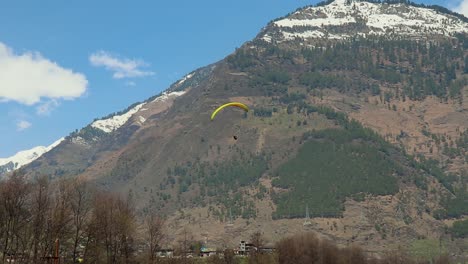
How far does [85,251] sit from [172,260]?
45876mm

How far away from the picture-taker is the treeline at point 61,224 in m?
132

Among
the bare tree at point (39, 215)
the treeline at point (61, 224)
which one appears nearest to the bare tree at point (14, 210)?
the treeline at point (61, 224)

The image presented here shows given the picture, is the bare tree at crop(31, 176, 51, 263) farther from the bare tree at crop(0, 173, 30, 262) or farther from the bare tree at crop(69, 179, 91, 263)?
the bare tree at crop(69, 179, 91, 263)

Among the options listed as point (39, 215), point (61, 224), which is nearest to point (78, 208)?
point (61, 224)

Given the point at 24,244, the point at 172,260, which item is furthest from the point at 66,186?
the point at 172,260

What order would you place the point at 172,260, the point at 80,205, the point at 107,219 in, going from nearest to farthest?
the point at 80,205, the point at 107,219, the point at 172,260

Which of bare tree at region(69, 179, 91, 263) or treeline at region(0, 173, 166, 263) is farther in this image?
bare tree at region(69, 179, 91, 263)

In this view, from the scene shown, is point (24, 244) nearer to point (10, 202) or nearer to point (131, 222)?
point (10, 202)

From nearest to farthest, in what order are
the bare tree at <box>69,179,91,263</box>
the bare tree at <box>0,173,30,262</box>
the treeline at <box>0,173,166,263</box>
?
1. the bare tree at <box>0,173,30,262</box>
2. the treeline at <box>0,173,166,263</box>
3. the bare tree at <box>69,179,91,263</box>

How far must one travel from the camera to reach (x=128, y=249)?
153125 millimetres

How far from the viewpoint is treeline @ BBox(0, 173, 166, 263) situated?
132m

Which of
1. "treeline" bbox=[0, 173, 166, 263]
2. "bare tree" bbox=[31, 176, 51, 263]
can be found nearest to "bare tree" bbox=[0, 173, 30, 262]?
"treeline" bbox=[0, 173, 166, 263]

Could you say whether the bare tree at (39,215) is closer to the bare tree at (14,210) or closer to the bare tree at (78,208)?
the bare tree at (14,210)

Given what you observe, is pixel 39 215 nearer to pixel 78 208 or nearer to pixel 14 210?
pixel 14 210
